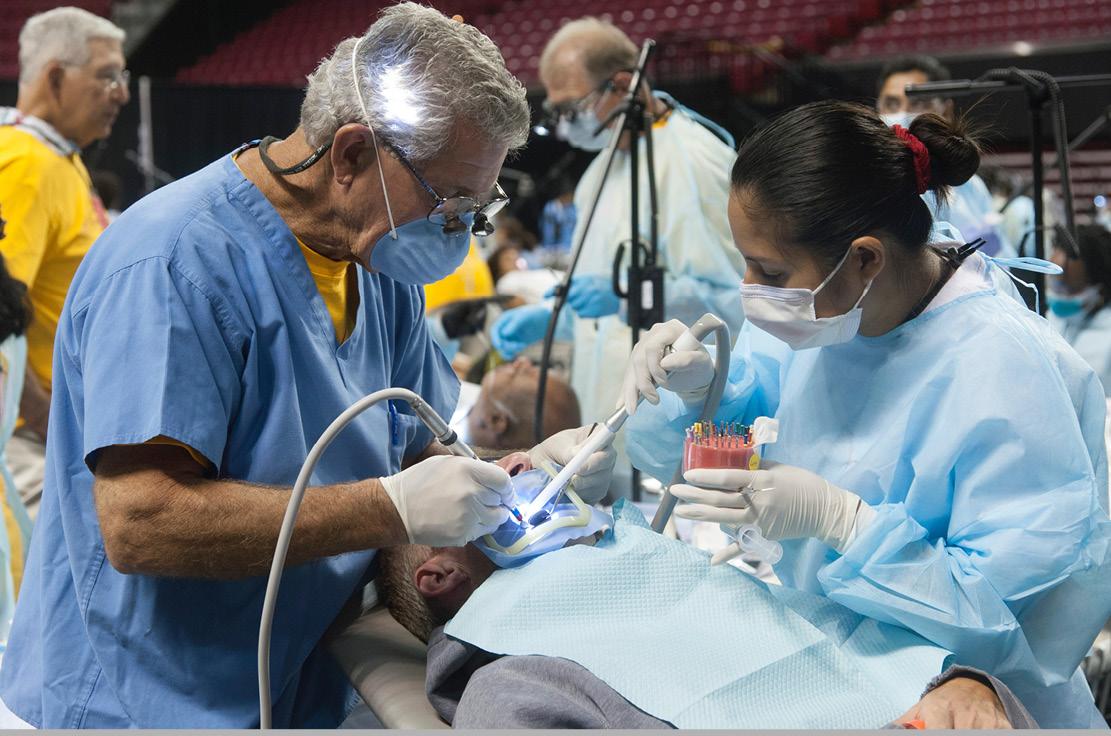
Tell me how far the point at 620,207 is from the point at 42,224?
150 centimetres

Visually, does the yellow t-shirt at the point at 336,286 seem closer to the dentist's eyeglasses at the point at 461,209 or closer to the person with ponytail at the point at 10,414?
the dentist's eyeglasses at the point at 461,209

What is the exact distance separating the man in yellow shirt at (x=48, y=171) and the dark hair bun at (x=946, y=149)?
2112mm

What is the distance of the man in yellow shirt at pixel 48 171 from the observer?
2.73 meters

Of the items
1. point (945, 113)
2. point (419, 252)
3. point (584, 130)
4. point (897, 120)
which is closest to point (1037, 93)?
point (897, 120)

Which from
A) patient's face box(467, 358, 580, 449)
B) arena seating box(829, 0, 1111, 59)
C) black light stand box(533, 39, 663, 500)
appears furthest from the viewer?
arena seating box(829, 0, 1111, 59)

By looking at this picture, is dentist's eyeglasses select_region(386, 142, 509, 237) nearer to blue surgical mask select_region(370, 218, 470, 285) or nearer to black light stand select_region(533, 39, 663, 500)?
blue surgical mask select_region(370, 218, 470, 285)

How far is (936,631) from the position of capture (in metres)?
1.35

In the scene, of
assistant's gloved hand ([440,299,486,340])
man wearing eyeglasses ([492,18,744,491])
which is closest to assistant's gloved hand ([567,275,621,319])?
man wearing eyeglasses ([492,18,744,491])

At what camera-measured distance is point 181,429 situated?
1261 mm

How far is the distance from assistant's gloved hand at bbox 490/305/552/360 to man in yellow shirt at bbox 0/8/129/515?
45.8 inches

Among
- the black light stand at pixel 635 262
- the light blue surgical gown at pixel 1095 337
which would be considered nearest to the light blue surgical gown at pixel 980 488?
the black light stand at pixel 635 262

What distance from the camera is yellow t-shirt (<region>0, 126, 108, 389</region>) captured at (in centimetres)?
271

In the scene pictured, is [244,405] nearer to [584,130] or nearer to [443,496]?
[443,496]

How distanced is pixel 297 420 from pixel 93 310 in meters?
0.27
